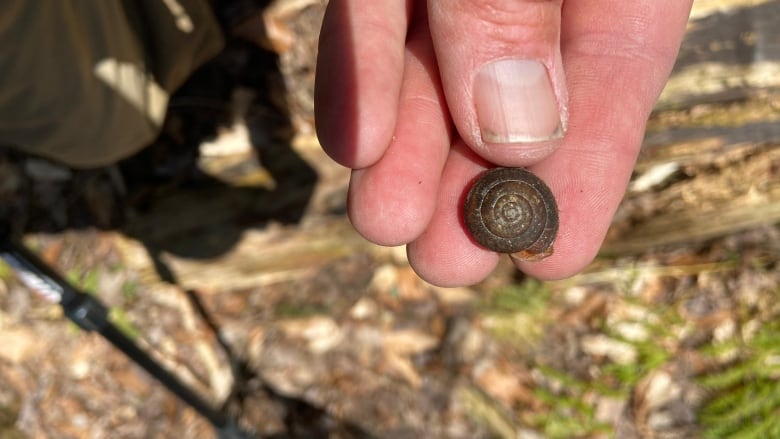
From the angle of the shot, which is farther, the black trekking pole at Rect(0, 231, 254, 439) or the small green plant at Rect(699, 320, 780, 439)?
the small green plant at Rect(699, 320, 780, 439)

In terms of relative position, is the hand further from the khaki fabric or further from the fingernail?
the khaki fabric

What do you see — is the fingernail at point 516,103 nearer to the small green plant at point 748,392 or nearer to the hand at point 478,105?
the hand at point 478,105

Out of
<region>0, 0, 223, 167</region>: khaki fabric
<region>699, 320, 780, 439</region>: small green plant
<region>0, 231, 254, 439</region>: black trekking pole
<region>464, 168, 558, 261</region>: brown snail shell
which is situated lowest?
<region>699, 320, 780, 439</region>: small green plant

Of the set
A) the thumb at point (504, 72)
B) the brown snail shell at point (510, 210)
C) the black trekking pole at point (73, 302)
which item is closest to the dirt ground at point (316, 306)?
the black trekking pole at point (73, 302)

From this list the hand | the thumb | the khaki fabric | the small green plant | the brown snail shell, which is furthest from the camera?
the small green plant

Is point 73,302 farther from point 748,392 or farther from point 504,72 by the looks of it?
point 748,392

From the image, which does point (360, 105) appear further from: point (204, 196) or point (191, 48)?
point (204, 196)

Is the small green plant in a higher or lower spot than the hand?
lower

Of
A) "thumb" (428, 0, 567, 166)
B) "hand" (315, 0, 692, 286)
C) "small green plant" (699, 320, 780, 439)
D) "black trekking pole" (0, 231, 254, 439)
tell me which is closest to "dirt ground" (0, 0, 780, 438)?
"small green plant" (699, 320, 780, 439)
